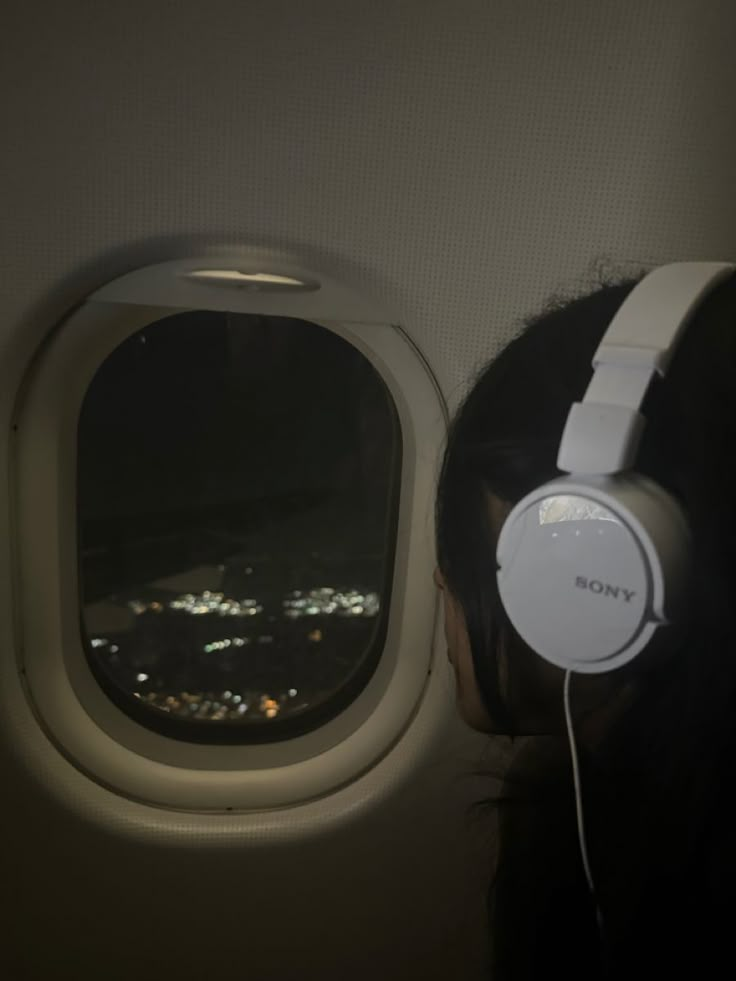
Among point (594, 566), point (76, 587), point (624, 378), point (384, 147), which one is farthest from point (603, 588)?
point (76, 587)

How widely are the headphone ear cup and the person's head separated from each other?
3 centimetres

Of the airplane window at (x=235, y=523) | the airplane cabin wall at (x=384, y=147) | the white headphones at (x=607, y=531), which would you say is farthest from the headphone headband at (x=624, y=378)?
the airplane window at (x=235, y=523)

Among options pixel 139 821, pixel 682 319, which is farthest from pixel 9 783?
pixel 682 319

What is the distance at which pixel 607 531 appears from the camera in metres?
0.49

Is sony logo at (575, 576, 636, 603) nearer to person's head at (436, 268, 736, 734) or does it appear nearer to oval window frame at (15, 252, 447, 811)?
person's head at (436, 268, 736, 734)

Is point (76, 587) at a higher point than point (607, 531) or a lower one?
lower

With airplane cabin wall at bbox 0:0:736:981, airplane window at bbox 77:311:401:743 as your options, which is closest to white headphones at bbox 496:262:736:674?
airplane cabin wall at bbox 0:0:736:981

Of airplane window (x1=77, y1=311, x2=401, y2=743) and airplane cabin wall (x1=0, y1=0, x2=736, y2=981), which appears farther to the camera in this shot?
airplane window (x1=77, y1=311, x2=401, y2=743)

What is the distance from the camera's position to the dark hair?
1.71ft

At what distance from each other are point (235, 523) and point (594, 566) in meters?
0.81

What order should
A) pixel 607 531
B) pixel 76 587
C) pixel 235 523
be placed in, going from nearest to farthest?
pixel 607 531 → pixel 76 587 → pixel 235 523

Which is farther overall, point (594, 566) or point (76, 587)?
point (76, 587)

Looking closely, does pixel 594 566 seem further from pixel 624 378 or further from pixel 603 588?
pixel 624 378

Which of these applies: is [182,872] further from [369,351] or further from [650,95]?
[650,95]
